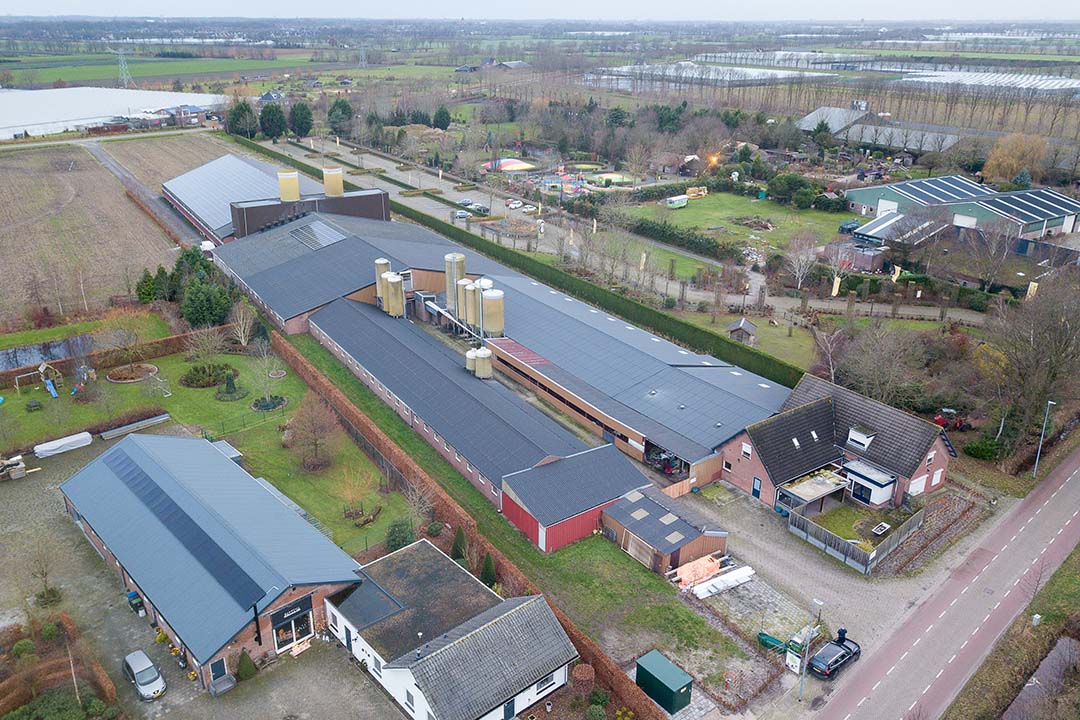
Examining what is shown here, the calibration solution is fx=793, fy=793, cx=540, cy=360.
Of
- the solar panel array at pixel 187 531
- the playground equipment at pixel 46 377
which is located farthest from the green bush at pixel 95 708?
the playground equipment at pixel 46 377

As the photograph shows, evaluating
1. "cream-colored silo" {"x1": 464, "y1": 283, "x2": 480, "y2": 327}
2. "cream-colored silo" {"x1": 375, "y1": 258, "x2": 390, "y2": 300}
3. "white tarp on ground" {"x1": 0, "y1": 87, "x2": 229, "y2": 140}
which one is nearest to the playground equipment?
"cream-colored silo" {"x1": 375, "y1": 258, "x2": 390, "y2": 300}

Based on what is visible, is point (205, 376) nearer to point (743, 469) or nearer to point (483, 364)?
point (483, 364)

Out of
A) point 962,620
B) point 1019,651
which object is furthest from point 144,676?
point 1019,651

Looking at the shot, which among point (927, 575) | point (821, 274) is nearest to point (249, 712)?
point (927, 575)

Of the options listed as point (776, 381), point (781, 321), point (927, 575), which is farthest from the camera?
point (781, 321)

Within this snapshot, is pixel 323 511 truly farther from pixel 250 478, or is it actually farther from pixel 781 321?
pixel 781 321

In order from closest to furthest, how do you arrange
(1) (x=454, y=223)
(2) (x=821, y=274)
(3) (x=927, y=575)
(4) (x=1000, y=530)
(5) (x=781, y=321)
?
(3) (x=927, y=575)
(4) (x=1000, y=530)
(5) (x=781, y=321)
(2) (x=821, y=274)
(1) (x=454, y=223)

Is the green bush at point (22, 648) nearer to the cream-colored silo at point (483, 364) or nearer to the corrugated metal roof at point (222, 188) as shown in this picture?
the cream-colored silo at point (483, 364)
